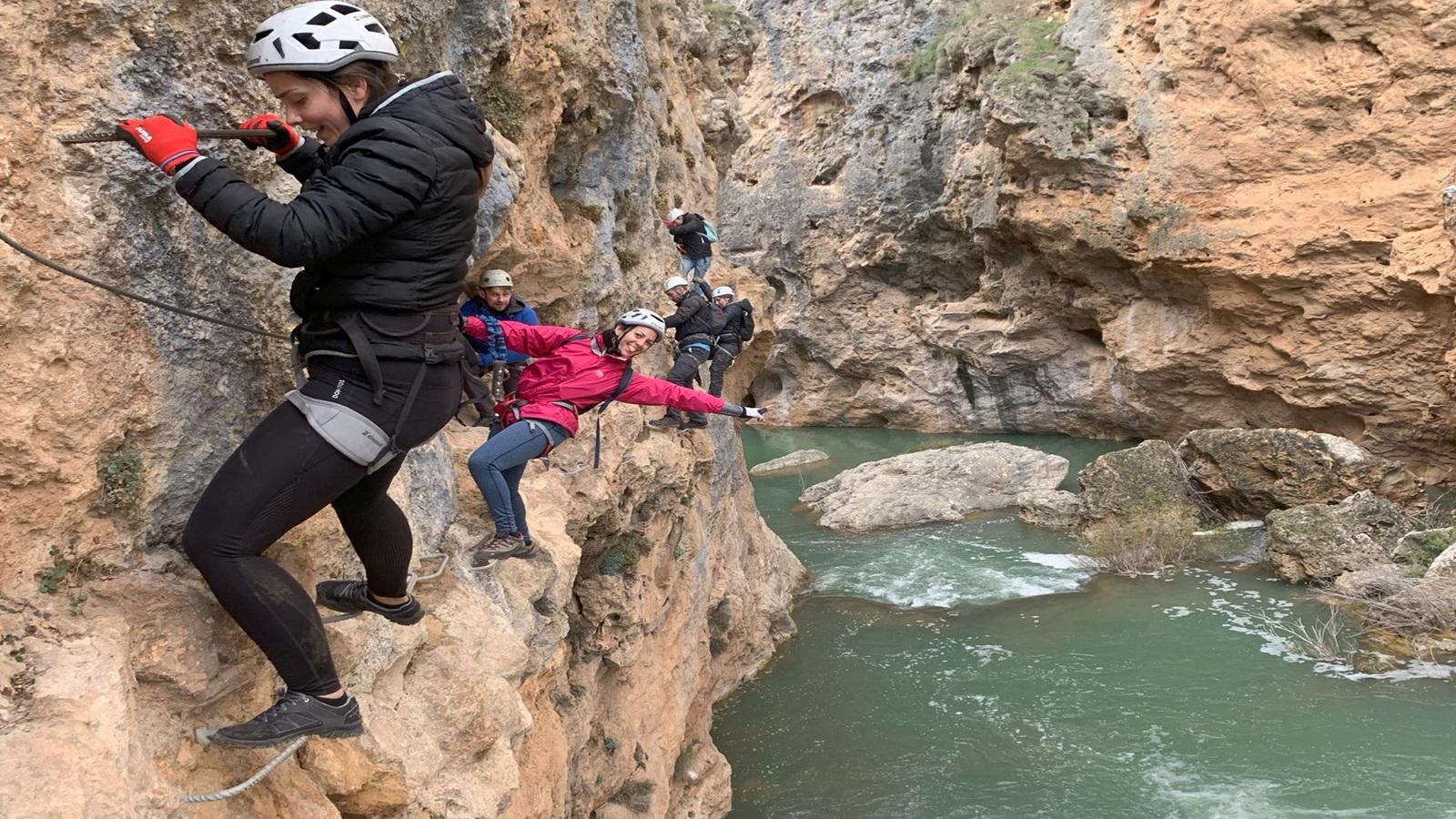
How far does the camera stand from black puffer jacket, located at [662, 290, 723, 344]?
9.65m

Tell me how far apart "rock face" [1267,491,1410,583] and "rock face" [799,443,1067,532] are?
592 cm

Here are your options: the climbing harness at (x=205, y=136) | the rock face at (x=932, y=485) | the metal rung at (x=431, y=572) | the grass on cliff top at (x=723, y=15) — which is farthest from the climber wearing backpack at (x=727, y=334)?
the rock face at (x=932, y=485)

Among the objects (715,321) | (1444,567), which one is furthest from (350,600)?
(1444,567)

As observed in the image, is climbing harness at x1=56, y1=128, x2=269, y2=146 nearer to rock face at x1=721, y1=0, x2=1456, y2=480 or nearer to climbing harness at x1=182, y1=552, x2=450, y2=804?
climbing harness at x1=182, y1=552, x2=450, y2=804

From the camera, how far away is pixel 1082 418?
85.0ft

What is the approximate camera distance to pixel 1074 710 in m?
11.7

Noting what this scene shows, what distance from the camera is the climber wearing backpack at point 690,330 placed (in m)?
9.34

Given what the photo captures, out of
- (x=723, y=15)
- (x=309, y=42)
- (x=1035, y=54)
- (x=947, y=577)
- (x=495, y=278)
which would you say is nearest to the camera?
(x=309, y=42)

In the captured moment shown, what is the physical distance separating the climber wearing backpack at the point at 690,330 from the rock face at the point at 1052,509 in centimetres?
1102

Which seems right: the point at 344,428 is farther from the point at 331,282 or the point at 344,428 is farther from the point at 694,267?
the point at 694,267

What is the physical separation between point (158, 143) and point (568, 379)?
11.0 feet

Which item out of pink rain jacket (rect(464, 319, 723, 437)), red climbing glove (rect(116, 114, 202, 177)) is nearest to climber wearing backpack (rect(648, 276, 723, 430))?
pink rain jacket (rect(464, 319, 723, 437))

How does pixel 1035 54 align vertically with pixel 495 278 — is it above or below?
above

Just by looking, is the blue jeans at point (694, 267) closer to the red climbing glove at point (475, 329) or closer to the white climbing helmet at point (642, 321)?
the white climbing helmet at point (642, 321)
